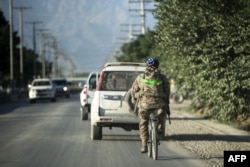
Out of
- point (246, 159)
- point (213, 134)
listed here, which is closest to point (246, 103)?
point (213, 134)

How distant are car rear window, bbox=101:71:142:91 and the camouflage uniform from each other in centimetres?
367

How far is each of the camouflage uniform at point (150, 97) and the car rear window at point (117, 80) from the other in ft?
12.0

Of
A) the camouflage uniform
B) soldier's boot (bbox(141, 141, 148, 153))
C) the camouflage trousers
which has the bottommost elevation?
soldier's boot (bbox(141, 141, 148, 153))

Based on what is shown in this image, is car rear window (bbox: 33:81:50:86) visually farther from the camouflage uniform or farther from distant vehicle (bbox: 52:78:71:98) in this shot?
the camouflage uniform

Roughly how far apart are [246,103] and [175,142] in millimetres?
6818

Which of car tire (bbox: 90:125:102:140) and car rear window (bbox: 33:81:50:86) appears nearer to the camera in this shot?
car tire (bbox: 90:125:102:140)

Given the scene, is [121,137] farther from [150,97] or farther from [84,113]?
[84,113]

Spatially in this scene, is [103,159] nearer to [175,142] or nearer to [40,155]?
[40,155]

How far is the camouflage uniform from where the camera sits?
43.7ft

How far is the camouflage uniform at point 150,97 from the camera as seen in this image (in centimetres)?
1331

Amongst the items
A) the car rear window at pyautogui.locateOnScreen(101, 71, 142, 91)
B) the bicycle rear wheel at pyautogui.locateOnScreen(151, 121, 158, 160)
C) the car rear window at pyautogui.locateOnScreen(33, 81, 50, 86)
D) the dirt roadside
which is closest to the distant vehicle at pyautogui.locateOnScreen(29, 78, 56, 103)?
the car rear window at pyautogui.locateOnScreen(33, 81, 50, 86)

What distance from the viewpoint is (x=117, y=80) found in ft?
56.9

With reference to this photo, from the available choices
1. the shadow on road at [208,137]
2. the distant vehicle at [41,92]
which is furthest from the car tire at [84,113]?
the distant vehicle at [41,92]

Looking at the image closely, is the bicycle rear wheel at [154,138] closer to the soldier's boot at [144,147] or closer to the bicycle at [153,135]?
the bicycle at [153,135]
